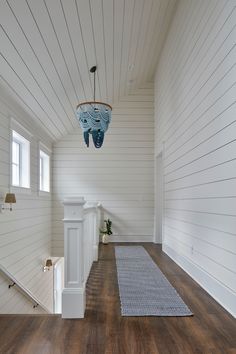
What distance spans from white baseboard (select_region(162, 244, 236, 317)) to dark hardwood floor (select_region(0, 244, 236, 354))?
0.23ft

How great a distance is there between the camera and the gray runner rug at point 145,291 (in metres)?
2.84

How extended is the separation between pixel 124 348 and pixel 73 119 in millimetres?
5398

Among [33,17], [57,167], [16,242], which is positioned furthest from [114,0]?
[57,167]

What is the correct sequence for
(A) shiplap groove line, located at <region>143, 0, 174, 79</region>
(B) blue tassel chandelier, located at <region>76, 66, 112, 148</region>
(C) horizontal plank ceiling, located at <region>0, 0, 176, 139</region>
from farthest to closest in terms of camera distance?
(A) shiplap groove line, located at <region>143, 0, 174, 79</region>, (B) blue tassel chandelier, located at <region>76, 66, 112, 148</region>, (C) horizontal plank ceiling, located at <region>0, 0, 176, 139</region>

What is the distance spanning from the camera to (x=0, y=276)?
3951 millimetres

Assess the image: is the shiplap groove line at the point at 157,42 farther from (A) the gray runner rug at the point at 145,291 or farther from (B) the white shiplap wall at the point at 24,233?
(A) the gray runner rug at the point at 145,291

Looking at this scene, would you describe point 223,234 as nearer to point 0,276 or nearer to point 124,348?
point 124,348

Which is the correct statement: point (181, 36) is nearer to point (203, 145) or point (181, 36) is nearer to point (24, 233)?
point (203, 145)

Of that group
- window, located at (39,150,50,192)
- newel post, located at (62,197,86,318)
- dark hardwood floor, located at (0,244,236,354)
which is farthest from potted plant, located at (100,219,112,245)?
newel post, located at (62,197,86,318)

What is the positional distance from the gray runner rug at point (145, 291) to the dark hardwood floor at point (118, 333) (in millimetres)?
104

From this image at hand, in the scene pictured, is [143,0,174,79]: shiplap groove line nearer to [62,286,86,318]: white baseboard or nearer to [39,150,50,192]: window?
[39,150,50,192]: window

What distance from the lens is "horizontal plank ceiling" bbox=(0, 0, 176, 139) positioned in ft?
10.5

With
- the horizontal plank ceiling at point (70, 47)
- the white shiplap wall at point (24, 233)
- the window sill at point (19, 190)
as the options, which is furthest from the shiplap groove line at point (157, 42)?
the window sill at point (19, 190)

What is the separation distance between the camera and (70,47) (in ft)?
13.4
